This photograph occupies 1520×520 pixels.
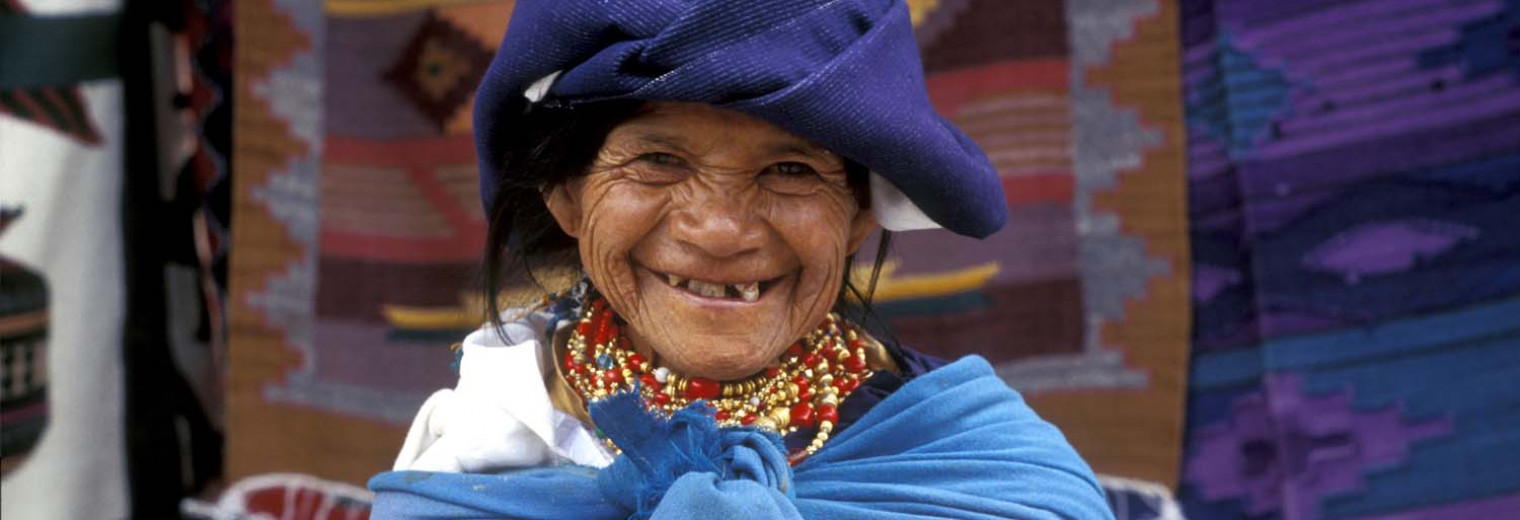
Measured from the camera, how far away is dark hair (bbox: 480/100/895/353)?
4.56 ft

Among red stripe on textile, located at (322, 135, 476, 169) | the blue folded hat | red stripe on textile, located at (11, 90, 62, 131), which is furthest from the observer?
red stripe on textile, located at (322, 135, 476, 169)

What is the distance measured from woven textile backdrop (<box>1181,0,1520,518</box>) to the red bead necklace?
5.29 ft

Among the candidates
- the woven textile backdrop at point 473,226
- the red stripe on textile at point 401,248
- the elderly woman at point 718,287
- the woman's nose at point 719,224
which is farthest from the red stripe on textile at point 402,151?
the woman's nose at point 719,224

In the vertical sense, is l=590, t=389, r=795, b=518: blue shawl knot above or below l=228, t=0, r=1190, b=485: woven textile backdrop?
above

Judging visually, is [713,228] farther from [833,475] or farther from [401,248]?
[401,248]

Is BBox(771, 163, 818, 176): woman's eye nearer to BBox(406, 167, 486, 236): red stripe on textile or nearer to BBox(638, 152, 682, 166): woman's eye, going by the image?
BBox(638, 152, 682, 166): woman's eye

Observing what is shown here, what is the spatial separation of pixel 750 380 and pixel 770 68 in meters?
0.39

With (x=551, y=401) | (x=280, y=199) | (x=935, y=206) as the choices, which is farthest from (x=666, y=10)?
(x=280, y=199)

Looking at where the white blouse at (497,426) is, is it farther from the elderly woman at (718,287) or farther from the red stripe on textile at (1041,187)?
the red stripe on textile at (1041,187)

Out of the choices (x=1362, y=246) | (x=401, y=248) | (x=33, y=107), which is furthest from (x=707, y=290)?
(x=33, y=107)

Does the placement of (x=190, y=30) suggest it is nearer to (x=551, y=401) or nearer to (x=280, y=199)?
(x=280, y=199)

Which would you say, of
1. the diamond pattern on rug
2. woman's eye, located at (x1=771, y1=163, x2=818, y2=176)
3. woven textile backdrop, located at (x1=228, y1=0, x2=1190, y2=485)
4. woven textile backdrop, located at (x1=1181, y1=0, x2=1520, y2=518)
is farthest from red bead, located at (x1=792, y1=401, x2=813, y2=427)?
the diamond pattern on rug

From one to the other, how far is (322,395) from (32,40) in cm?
99

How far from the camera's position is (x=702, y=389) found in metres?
1.47
